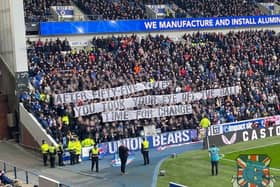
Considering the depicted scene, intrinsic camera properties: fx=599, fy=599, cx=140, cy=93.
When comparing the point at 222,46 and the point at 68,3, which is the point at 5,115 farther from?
the point at 222,46

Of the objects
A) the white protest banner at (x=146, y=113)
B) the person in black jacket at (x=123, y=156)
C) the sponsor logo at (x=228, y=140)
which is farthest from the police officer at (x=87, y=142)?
the sponsor logo at (x=228, y=140)

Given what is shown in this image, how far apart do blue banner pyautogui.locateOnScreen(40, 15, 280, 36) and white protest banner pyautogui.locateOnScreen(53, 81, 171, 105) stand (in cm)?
760

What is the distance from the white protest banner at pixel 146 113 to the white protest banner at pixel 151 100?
43 cm

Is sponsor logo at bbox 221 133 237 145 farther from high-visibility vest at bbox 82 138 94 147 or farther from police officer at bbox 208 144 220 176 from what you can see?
police officer at bbox 208 144 220 176

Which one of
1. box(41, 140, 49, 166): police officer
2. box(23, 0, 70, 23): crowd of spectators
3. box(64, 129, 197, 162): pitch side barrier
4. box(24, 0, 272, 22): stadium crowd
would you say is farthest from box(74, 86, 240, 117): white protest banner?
box(23, 0, 70, 23): crowd of spectators

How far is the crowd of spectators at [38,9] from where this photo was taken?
41638mm

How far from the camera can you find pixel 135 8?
47594 millimetres

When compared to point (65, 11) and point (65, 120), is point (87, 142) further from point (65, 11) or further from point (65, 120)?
point (65, 11)

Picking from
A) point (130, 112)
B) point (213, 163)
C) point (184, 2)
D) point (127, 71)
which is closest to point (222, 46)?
point (184, 2)

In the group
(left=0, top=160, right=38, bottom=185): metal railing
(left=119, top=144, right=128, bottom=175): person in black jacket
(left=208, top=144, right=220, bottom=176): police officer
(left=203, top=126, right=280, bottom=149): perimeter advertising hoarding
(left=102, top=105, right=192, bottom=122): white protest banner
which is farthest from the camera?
(left=102, top=105, right=192, bottom=122): white protest banner

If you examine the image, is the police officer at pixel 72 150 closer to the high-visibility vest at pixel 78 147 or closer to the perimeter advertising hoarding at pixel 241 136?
the high-visibility vest at pixel 78 147

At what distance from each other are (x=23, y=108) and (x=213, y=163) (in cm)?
1300

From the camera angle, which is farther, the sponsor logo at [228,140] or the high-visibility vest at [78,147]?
the sponsor logo at [228,140]

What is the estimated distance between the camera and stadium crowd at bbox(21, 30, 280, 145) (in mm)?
33094
